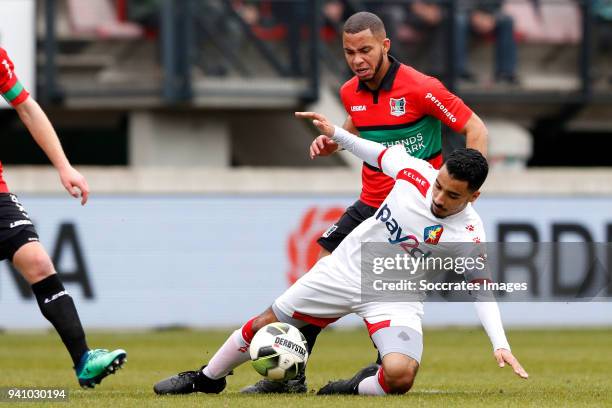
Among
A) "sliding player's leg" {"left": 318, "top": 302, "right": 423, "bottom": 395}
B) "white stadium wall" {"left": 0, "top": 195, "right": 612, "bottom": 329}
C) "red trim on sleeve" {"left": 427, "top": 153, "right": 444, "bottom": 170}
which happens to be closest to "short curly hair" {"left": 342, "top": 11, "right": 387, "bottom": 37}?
"red trim on sleeve" {"left": 427, "top": 153, "right": 444, "bottom": 170}

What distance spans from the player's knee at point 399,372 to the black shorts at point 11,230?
1.99 metres

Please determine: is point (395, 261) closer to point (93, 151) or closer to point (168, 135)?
point (168, 135)

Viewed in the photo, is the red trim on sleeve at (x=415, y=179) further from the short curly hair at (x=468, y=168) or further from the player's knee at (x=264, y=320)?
the player's knee at (x=264, y=320)

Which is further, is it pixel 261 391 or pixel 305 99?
pixel 305 99

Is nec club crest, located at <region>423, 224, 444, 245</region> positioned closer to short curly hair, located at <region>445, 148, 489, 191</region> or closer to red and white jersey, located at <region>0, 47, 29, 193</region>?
short curly hair, located at <region>445, 148, 489, 191</region>

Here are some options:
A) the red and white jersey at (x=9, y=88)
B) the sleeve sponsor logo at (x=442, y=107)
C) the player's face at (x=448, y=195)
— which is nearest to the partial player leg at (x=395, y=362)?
the player's face at (x=448, y=195)

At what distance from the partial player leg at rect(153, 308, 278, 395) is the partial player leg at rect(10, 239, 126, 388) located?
0.85 m

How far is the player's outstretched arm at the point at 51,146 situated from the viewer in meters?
7.18

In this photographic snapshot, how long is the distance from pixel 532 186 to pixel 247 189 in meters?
3.64

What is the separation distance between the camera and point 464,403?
24.5ft

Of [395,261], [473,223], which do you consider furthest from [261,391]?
[473,223]

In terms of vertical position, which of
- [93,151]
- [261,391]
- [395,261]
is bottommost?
[93,151]

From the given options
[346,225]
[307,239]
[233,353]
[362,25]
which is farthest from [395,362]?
[307,239]

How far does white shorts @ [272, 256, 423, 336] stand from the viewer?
7883 millimetres
